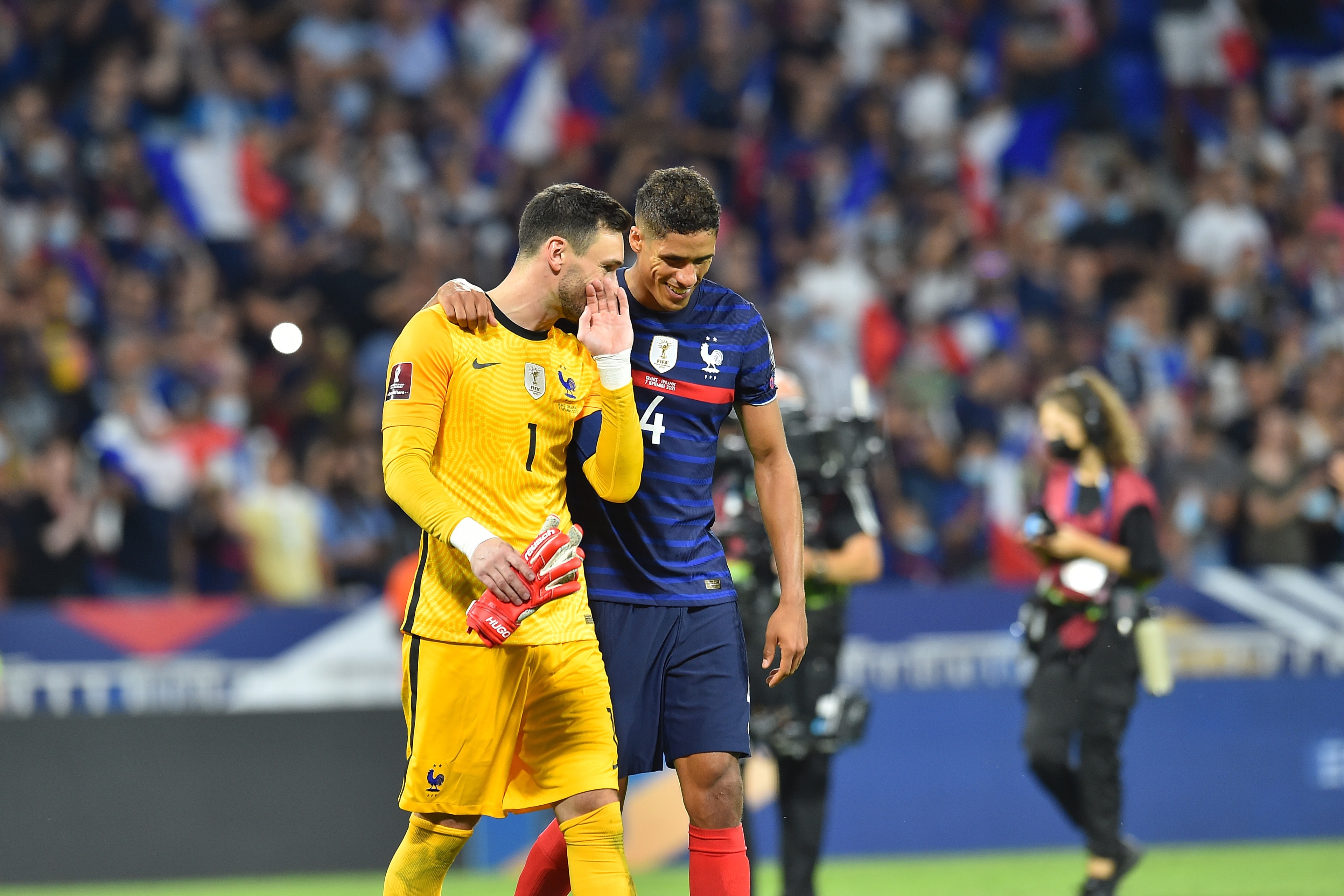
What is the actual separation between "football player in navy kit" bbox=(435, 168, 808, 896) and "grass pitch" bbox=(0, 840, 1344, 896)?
392 cm

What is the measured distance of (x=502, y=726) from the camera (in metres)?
5.41

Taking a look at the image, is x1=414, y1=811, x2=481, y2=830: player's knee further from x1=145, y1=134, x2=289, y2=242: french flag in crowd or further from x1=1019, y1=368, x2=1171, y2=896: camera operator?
x1=145, y1=134, x2=289, y2=242: french flag in crowd

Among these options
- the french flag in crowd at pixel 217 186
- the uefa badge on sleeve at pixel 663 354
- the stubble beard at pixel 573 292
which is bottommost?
the uefa badge on sleeve at pixel 663 354

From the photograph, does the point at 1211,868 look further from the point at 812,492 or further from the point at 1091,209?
the point at 1091,209

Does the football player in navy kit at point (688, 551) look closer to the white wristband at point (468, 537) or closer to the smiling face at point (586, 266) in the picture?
the smiling face at point (586, 266)

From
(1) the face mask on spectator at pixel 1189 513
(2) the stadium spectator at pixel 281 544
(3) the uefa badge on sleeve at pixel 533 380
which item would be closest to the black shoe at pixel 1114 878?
(3) the uefa badge on sleeve at pixel 533 380

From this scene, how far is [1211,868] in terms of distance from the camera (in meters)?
10.5

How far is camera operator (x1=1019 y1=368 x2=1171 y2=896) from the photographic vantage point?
8680 millimetres

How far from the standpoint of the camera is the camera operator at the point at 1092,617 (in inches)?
342

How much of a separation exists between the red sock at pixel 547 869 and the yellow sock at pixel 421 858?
0.58 meters

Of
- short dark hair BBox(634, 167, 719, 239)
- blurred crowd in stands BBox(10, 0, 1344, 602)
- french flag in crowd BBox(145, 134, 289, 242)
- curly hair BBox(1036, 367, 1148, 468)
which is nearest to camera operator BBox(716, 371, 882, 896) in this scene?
curly hair BBox(1036, 367, 1148, 468)

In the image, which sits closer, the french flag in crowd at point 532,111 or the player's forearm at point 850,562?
the player's forearm at point 850,562

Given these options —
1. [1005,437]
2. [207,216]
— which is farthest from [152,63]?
[1005,437]

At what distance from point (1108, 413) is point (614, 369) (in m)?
4.34
